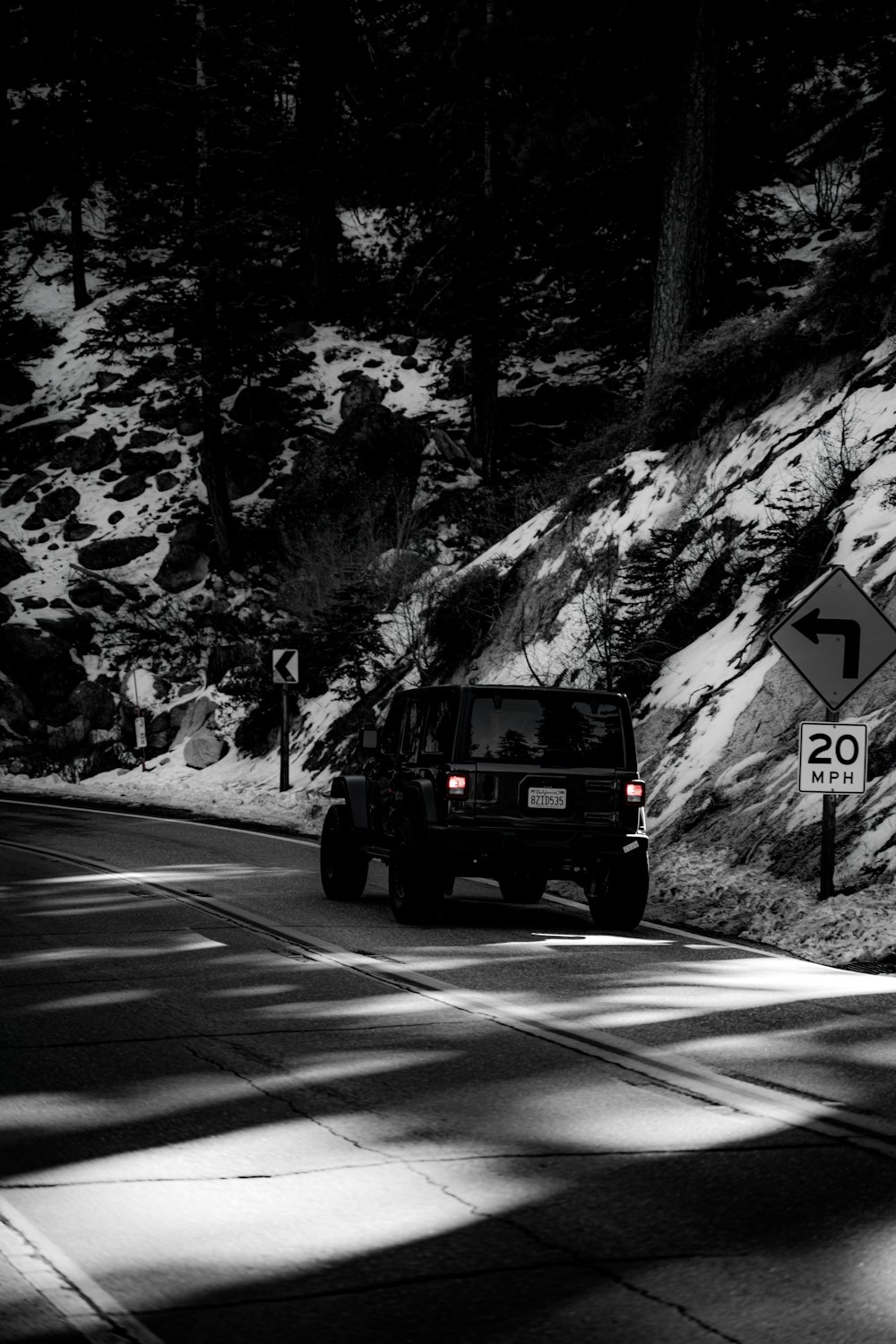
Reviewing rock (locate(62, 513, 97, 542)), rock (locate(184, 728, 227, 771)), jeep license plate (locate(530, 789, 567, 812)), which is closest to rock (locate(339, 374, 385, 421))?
rock (locate(62, 513, 97, 542))

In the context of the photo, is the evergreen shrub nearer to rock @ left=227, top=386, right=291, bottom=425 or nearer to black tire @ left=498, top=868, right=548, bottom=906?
black tire @ left=498, top=868, right=548, bottom=906

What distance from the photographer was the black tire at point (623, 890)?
480 inches

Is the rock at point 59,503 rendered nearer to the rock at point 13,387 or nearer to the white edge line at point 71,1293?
the rock at point 13,387

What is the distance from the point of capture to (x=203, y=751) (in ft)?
112

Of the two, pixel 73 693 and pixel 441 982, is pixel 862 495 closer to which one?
pixel 441 982

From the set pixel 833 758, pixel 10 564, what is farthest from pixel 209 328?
pixel 833 758

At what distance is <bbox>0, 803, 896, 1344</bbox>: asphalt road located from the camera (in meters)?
4.06

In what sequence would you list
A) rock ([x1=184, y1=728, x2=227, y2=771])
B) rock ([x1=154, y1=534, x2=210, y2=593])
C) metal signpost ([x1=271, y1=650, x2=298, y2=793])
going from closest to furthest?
1. metal signpost ([x1=271, y1=650, x2=298, y2=793])
2. rock ([x1=184, y1=728, x2=227, y2=771])
3. rock ([x1=154, y1=534, x2=210, y2=593])

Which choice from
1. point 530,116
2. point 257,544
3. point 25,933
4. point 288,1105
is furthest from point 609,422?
point 288,1105

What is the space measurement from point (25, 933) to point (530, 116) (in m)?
20.8

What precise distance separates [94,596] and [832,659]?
31.7m

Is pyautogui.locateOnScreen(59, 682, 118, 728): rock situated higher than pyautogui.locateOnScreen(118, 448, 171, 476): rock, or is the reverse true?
A: pyautogui.locateOnScreen(118, 448, 171, 476): rock

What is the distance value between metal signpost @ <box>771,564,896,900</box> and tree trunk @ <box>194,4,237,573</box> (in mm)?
30649

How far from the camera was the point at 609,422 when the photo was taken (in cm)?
3456
